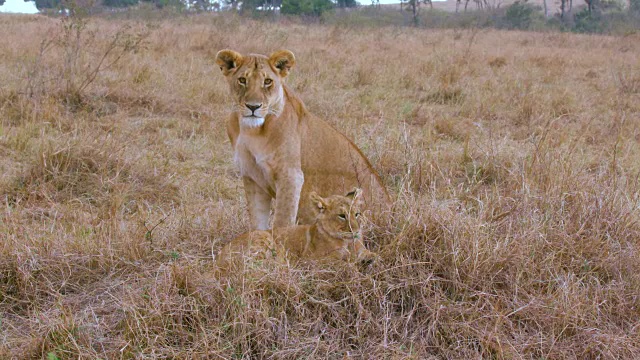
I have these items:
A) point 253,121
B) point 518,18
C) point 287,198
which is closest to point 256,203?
point 287,198

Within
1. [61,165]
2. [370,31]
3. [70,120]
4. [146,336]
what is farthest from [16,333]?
[370,31]

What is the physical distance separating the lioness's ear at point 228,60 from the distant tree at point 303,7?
3059cm

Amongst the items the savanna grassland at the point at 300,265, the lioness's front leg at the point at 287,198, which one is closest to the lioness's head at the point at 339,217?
the savanna grassland at the point at 300,265

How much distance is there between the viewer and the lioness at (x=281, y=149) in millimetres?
3725

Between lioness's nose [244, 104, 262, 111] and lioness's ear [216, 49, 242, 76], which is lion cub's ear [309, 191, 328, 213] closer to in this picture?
lioness's nose [244, 104, 262, 111]

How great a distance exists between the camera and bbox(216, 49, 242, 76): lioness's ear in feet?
12.3

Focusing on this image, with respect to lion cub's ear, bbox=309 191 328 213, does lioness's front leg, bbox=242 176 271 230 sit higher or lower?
lower

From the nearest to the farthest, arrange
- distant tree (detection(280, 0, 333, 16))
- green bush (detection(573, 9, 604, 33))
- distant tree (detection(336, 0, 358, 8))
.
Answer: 1. green bush (detection(573, 9, 604, 33))
2. distant tree (detection(280, 0, 333, 16))
3. distant tree (detection(336, 0, 358, 8))

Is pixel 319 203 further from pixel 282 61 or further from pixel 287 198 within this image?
pixel 282 61

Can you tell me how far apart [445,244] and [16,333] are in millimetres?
2063

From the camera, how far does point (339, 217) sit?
3.30 m

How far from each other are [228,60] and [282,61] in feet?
0.99

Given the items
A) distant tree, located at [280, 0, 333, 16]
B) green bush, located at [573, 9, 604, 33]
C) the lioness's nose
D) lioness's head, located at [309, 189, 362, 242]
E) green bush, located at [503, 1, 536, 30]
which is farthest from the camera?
distant tree, located at [280, 0, 333, 16]

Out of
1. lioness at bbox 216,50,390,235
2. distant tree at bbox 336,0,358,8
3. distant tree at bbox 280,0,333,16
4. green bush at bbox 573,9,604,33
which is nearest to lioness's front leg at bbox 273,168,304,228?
lioness at bbox 216,50,390,235
